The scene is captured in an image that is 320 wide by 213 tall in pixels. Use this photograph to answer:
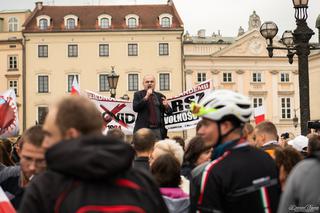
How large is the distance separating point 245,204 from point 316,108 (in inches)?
2738

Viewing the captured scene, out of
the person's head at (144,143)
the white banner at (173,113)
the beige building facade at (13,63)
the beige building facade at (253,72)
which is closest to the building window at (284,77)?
the beige building facade at (253,72)

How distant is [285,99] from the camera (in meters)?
68.0

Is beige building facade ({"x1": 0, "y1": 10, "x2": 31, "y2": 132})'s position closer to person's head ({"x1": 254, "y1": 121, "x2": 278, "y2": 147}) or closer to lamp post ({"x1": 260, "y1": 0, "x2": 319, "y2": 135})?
lamp post ({"x1": 260, "y1": 0, "x2": 319, "y2": 135})

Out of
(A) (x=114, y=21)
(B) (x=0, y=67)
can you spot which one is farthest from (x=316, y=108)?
(B) (x=0, y=67)

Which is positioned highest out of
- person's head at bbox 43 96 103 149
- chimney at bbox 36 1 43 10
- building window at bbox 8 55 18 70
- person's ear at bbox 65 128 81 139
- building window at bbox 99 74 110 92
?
chimney at bbox 36 1 43 10

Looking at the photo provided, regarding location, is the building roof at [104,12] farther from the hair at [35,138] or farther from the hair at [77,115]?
the hair at [77,115]

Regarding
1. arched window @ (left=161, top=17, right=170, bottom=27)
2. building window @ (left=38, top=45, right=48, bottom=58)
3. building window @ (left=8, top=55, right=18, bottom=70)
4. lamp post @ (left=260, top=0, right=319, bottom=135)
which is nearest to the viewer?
lamp post @ (left=260, top=0, right=319, bottom=135)

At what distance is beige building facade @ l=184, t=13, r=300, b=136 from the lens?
65.9 meters

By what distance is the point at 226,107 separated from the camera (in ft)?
13.6

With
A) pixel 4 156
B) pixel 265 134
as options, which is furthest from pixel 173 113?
pixel 4 156

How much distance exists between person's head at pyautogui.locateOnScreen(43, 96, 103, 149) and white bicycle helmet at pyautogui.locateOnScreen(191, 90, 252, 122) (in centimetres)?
123

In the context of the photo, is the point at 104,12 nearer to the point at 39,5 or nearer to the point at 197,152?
the point at 39,5

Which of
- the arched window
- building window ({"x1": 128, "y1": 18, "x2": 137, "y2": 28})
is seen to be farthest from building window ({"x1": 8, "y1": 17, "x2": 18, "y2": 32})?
the arched window

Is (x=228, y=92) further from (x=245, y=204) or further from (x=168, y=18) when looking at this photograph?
(x=168, y=18)
